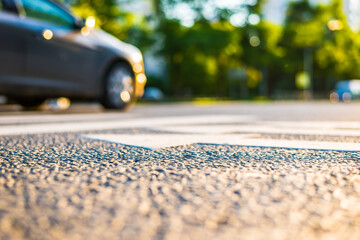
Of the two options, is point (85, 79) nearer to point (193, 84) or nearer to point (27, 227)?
point (27, 227)

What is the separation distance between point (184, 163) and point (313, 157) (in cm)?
71

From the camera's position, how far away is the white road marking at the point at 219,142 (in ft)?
9.29

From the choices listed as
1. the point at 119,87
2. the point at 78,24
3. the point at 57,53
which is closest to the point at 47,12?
the point at 78,24

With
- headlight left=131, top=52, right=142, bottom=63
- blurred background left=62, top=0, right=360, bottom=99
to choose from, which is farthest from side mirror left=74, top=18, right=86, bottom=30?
blurred background left=62, top=0, right=360, bottom=99

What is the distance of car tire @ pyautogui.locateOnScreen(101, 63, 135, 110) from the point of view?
7082 millimetres

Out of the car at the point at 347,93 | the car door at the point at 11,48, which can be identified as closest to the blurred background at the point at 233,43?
the car at the point at 347,93

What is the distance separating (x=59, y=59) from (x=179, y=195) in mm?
5035

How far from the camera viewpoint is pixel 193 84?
47.4 meters

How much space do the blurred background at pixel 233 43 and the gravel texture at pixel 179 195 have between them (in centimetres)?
2173

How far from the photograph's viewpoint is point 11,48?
5.64 m

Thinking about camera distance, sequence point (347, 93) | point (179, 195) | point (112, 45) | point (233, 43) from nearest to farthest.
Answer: point (179, 195)
point (112, 45)
point (347, 93)
point (233, 43)

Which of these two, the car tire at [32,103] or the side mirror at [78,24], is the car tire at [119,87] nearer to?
the side mirror at [78,24]

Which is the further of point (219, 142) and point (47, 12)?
point (47, 12)

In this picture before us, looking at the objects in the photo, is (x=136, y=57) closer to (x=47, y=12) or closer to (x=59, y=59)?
(x=59, y=59)
